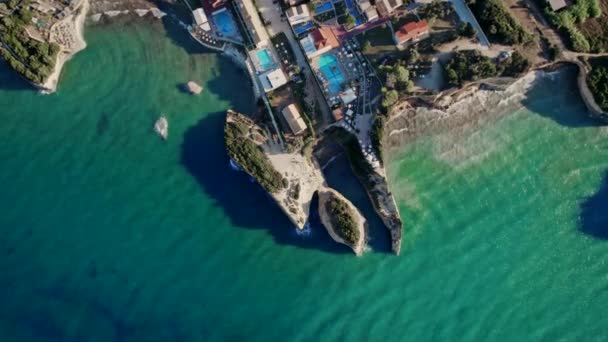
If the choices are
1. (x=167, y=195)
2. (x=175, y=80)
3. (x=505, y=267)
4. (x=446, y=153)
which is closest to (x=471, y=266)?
(x=505, y=267)

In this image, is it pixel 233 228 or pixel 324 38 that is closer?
pixel 324 38

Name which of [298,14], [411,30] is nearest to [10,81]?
[298,14]

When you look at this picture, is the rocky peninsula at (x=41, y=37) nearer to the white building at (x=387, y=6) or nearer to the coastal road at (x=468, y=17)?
the white building at (x=387, y=6)

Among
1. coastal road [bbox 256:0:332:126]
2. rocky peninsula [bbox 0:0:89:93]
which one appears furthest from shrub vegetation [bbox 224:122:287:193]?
rocky peninsula [bbox 0:0:89:93]

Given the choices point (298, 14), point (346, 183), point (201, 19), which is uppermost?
point (201, 19)

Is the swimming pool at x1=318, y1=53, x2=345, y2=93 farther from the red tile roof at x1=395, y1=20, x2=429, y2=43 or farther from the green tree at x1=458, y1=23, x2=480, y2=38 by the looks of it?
the green tree at x1=458, y1=23, x2=480, y2=38

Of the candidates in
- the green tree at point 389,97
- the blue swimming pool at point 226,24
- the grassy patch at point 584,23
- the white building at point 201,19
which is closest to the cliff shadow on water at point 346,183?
the green tree at point 389,97

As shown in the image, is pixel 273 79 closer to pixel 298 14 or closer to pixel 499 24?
pixel 298 14

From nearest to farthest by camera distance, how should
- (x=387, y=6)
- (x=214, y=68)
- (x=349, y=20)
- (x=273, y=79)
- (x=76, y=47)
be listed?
1. (x=387, y=6)
2. (x=349, y=20)
3. (x=273, y=79)
4. (x=214, y=68)
5. (x=76, y=47)
